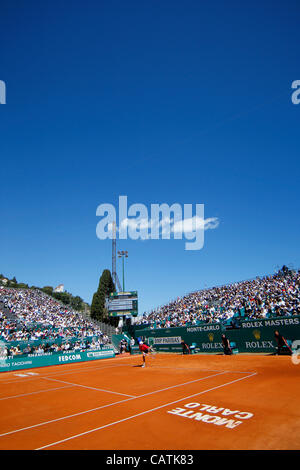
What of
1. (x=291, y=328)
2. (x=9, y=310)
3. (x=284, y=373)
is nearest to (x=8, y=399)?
(x=284, y=373)

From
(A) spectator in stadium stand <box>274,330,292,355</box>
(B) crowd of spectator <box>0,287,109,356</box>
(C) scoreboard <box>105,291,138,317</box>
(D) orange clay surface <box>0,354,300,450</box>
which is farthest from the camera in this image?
(C) scoreboard <box>105,291,138,317</box>

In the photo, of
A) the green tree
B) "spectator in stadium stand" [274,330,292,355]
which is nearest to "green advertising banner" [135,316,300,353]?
"spectator in stadium stand" [274,330,292,355]

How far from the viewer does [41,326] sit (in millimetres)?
38656

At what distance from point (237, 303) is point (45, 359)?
21.0 metres

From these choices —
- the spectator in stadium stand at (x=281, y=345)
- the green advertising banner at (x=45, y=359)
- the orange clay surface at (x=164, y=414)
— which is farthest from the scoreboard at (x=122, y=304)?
the orange clay surface at (x=164, y=414)

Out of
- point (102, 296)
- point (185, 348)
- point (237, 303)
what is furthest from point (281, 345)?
point (102, 296)

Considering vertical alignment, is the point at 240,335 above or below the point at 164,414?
below

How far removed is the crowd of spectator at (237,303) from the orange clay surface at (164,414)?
492 inches

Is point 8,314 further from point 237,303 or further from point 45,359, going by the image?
point 237,303

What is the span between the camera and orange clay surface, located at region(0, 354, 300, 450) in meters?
5.96

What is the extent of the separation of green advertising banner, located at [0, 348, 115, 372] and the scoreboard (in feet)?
38.2

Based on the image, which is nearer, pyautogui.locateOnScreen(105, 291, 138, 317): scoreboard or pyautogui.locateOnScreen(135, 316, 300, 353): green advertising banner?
pyautogui.locateOnScreen(135, 316, 300, 353): green advertising banner

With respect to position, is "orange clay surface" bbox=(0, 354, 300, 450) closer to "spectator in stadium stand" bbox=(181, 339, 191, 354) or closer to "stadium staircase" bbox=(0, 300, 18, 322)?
"spectator in stadium stand" bbox=(181, 339, 191, 354)
